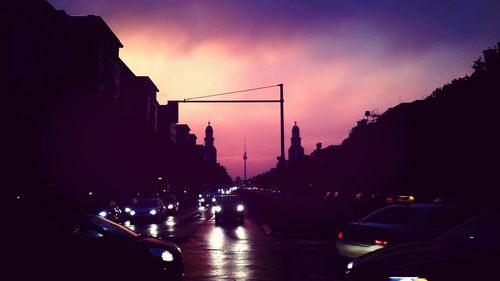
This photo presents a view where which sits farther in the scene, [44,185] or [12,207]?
[44,185]

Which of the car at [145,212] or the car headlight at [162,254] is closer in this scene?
the car headlight at [162,254]

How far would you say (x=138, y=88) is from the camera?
9506cm

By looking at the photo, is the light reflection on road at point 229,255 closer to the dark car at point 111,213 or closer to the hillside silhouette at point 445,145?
the dark car at point 111,213

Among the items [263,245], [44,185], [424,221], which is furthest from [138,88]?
[424,221]

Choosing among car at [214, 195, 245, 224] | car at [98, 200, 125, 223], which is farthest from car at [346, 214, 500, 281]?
car at [214, 195, 245, 224]

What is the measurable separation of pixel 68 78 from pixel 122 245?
46.6 metres

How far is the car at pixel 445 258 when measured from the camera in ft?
17.2

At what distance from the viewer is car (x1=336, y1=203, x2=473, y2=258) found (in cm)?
1020

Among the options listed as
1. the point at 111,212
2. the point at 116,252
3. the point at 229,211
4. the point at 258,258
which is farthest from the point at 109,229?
the point at 229,211

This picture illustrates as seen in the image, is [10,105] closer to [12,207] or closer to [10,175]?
[10,175]

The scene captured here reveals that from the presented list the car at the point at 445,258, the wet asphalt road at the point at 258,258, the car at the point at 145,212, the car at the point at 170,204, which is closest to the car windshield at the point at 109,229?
the wet asphalt road at the point at 258,258

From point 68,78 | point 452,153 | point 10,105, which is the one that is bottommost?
point 452,153

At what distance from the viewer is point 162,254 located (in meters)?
8.87

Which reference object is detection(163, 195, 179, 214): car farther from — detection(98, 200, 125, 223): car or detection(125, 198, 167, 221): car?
Result: detection(98, 200, 125, 223): car
